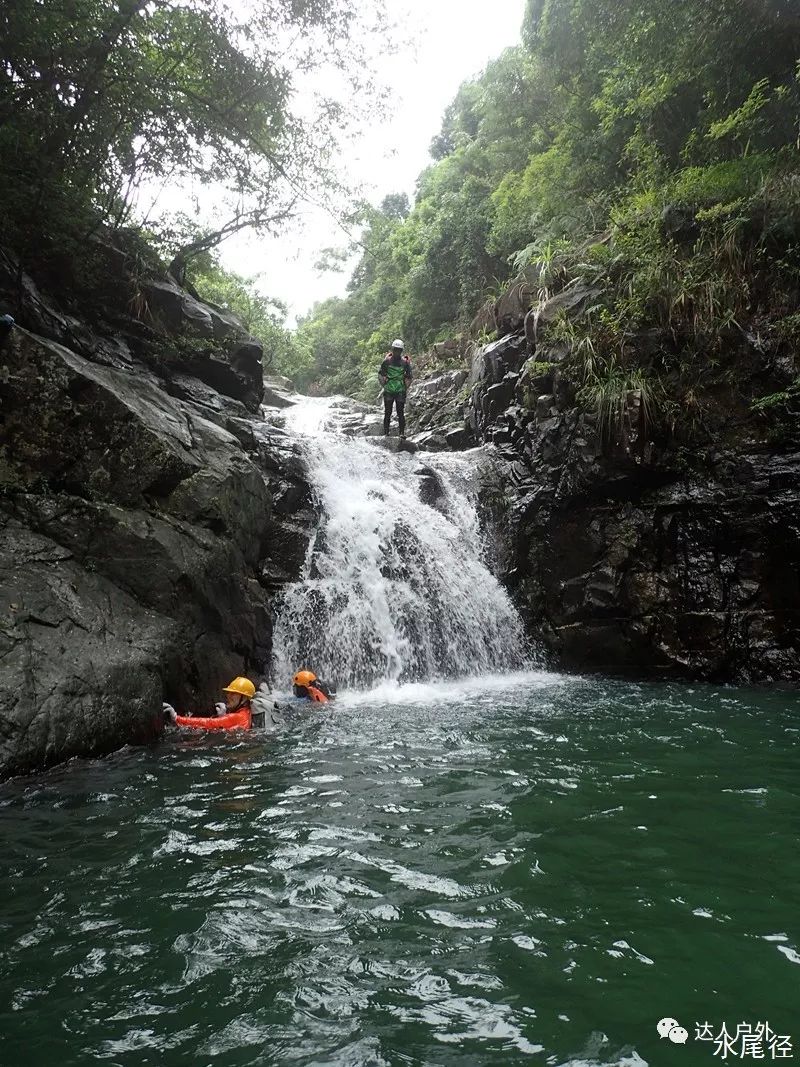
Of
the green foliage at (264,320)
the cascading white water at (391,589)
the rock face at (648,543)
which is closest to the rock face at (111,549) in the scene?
the cascading white water at (391,589)

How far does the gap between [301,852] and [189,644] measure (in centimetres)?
414

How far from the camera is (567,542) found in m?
11.4

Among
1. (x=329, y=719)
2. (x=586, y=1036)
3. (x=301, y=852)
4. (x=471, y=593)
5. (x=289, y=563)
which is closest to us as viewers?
(x=586, y=1036)

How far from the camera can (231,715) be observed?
6.91 m

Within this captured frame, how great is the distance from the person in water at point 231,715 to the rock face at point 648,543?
19.1 feet

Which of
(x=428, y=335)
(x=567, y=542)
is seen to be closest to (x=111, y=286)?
(x=567, y=542)

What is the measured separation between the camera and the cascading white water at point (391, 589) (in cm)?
983

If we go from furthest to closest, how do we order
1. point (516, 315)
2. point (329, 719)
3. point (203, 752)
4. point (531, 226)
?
1. point (531, 226)
2. point (516, 315)
3. point (329, 719)
4. point (203, 752)

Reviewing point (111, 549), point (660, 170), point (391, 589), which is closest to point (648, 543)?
point (391, 589)

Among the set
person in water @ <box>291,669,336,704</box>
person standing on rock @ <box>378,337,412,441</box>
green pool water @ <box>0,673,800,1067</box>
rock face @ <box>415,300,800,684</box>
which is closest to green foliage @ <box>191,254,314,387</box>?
person standing on rock @ <box>378,337,412,441</box>

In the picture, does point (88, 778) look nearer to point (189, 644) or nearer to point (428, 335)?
point (189, 644)

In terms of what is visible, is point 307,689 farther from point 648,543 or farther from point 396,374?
point 396,374

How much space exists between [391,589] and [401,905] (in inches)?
294

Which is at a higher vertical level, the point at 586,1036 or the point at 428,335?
the point at 428,335
